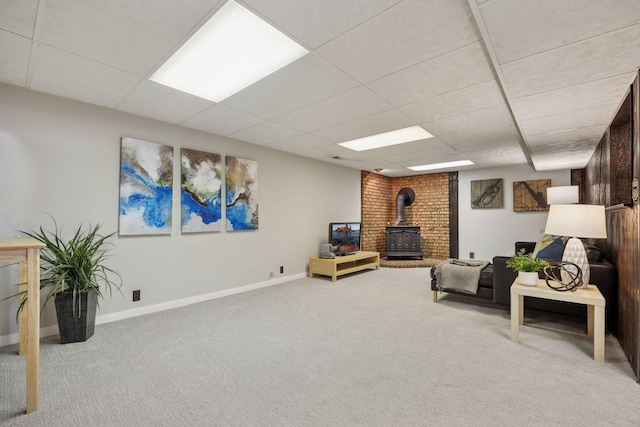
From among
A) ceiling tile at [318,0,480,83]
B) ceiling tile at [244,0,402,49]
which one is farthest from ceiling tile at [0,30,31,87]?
ceiling tile at [318,0,480,83]

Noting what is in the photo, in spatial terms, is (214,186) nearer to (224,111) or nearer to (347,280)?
(224,111)

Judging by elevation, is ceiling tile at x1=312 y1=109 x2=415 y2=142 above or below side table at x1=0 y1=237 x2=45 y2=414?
above

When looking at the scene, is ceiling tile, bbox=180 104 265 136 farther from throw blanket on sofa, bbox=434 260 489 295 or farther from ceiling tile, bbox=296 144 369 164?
throw blanket on sofa, bbox=434 260 489 295

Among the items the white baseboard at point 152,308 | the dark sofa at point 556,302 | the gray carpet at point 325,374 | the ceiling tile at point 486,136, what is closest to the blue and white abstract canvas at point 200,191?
the white baseboard at point 152,308

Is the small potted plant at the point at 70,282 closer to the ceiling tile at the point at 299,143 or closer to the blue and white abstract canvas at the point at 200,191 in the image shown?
the blue and white abstract canvas at the point at 200,191

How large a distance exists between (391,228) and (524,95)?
502 cm

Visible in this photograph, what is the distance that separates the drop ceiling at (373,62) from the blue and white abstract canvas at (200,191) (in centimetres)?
46

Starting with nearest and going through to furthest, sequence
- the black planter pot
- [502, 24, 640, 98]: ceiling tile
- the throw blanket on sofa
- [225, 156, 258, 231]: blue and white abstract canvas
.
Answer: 1. [502, 24, 640, 98]: ceiling tile
2. the black planter pot
3. the throw blanket on sofa
4. [225, 156, 258, 231]: blue and white abstract canvas

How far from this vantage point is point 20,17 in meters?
1.76

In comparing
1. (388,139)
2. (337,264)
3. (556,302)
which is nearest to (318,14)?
(388,139)

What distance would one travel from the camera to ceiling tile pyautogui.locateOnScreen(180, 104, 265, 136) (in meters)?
3.28

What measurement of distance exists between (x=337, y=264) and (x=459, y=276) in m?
2.35

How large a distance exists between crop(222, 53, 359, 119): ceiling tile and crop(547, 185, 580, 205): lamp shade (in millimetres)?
4595

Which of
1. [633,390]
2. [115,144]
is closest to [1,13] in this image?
[115,144]
